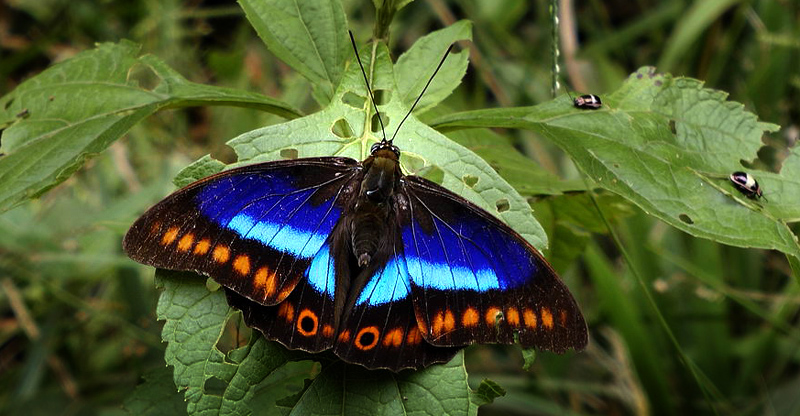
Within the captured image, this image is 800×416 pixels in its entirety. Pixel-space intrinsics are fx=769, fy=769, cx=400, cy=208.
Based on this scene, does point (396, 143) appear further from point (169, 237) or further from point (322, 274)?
point (169, 237)

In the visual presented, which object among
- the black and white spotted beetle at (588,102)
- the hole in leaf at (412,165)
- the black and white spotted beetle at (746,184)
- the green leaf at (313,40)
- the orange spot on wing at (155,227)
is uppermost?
the green leaf at (313,40)

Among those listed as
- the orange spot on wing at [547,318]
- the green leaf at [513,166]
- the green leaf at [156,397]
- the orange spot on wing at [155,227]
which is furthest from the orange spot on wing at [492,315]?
the green leaf at [156,397]

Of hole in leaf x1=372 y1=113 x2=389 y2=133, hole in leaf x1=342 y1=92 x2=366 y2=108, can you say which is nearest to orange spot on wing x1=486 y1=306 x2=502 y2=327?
hole in leaf x1=372 y1=113 x2=389 y2=133

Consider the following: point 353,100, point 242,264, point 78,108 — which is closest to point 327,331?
point 242,264

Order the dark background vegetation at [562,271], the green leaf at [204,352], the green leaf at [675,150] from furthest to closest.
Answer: the dark background vegetation at [562,271] < the green leaf at [675,150] < the green leaf at [204,352]

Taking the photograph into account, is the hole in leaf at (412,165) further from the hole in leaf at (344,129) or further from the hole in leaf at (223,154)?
the hole in leaf at (223,154)

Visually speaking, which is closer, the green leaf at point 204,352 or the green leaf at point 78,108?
the green leaf at point 204,352

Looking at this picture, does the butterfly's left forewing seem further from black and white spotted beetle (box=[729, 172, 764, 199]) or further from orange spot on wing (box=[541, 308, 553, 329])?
black and white spotted beetle (box=[729, 172, 764, 199])

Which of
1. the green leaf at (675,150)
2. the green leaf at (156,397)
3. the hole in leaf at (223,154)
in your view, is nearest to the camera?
the green leaf at (675,150)
